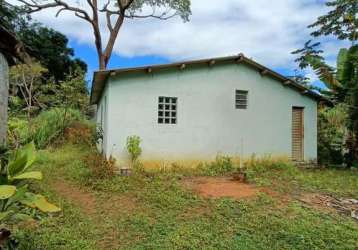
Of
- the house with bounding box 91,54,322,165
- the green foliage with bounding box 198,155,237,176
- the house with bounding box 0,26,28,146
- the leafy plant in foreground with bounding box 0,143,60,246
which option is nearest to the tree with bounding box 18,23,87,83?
the house with bounding box 91,54,322,165

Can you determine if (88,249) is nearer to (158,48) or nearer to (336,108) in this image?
(336,108)

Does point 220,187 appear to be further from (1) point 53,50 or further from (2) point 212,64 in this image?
(1) point 53,50

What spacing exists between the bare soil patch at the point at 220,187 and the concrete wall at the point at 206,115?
1510 millimetres

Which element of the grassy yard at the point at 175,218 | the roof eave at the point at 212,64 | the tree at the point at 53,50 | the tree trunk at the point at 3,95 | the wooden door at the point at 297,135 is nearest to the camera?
the grassy yard at the point at 175,218

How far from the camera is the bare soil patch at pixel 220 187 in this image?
8.45 m

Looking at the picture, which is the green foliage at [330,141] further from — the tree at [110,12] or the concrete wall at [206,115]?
the tree at [110,12]

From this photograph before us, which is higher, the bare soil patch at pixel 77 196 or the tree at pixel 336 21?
the tree at pixel 336 21

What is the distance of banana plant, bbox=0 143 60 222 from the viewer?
4.70m

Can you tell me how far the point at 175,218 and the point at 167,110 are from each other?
4.97 metres

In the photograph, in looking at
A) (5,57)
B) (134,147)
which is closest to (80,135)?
(134,147)

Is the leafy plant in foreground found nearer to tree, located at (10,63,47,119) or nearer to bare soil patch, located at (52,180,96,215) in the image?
tree, located at (10,63,47,119)

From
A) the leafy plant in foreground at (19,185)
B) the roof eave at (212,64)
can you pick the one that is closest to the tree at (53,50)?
the roof eave at (212,64)

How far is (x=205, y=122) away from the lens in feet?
38.1

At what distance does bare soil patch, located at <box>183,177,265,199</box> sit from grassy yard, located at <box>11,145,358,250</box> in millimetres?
324
